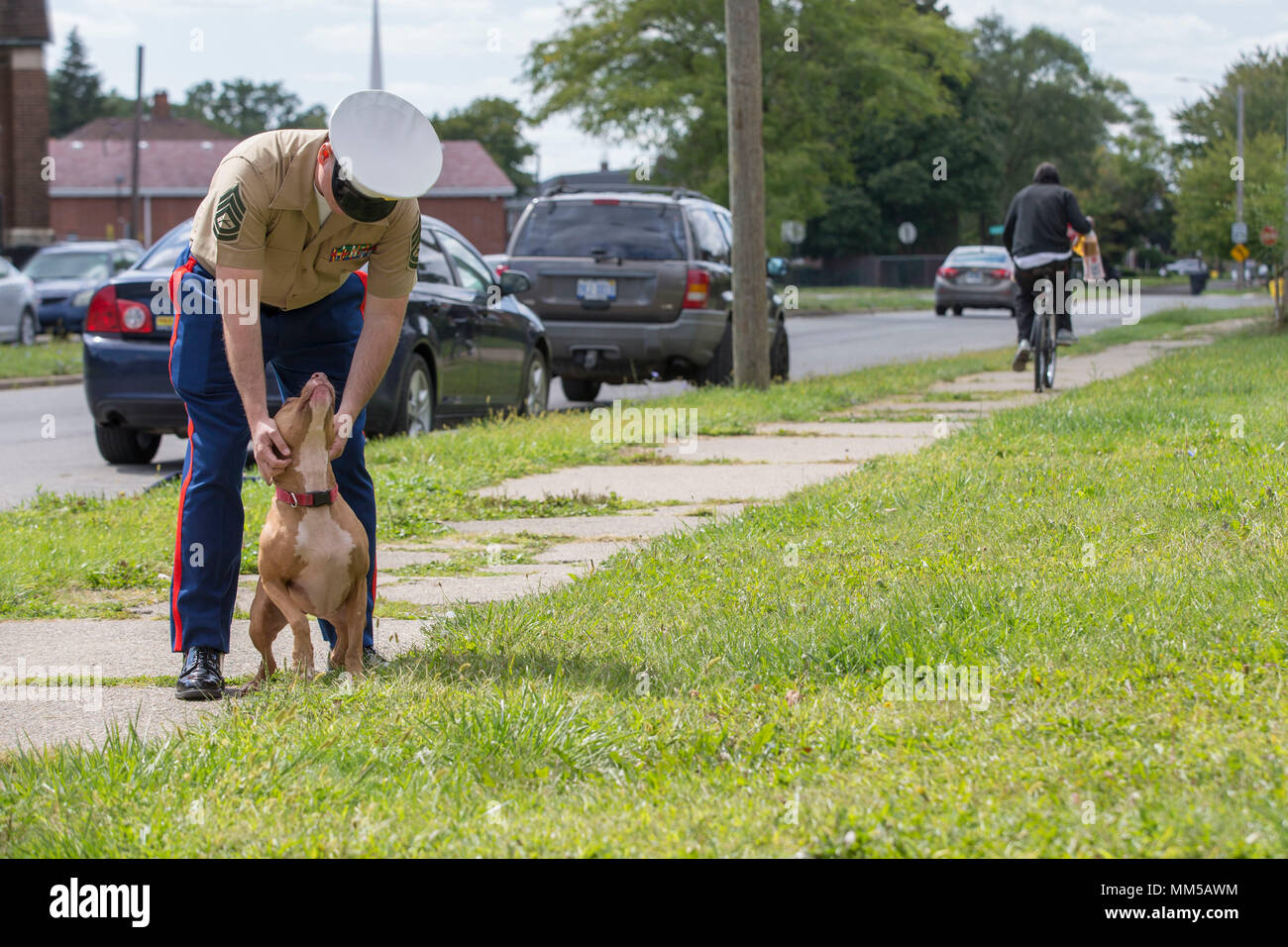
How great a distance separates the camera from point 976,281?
35125 mm

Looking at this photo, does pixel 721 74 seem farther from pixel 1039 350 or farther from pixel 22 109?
pixel 1039 350

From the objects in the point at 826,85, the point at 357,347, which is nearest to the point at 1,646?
the point at 357,347

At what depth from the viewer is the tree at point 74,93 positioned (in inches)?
4537

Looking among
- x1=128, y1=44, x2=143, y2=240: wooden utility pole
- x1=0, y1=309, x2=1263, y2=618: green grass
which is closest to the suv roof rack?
x1=0, y1=309, x2=1263, y2=618: green grass

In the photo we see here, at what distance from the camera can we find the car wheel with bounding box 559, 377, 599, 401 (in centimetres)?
1548

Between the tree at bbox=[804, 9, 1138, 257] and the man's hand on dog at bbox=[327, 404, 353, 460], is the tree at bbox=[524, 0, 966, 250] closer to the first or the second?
the tree at bbox=[804, 9, 1138, 257]

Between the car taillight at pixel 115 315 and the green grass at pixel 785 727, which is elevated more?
the car taillight at pixel 115 315

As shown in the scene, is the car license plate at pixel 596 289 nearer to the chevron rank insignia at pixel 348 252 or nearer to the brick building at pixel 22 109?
the chevron rank insignia at pixel 348 252

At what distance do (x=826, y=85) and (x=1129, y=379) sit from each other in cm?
2645

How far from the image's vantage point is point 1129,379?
12.7 m

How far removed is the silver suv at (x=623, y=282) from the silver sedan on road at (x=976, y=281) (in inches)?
842

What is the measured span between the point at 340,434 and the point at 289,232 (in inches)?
21.9

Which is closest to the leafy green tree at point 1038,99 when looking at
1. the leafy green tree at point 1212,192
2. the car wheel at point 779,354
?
the leafy green tree at point 1212,192
